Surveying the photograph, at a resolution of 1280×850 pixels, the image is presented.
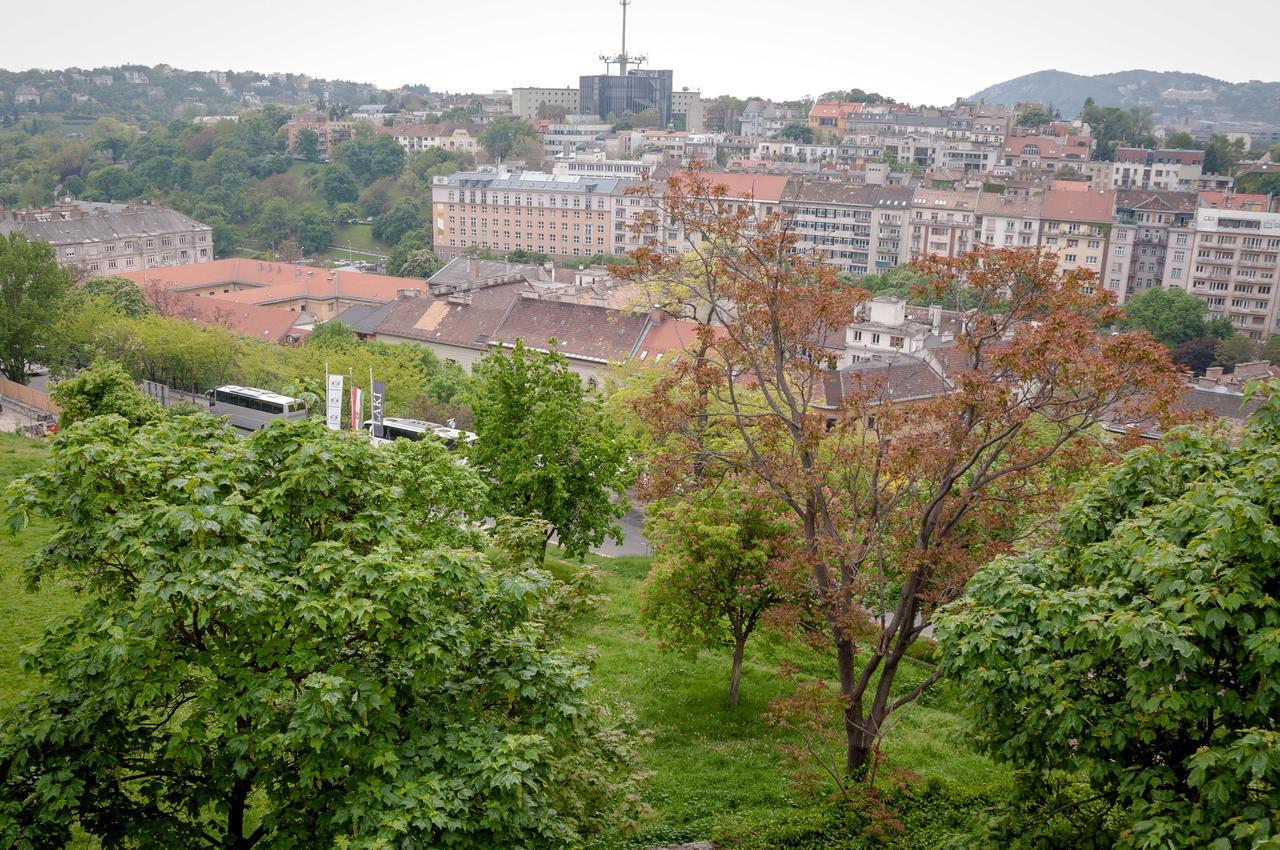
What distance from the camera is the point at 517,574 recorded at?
39.7 feet

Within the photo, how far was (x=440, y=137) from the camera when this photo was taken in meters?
192

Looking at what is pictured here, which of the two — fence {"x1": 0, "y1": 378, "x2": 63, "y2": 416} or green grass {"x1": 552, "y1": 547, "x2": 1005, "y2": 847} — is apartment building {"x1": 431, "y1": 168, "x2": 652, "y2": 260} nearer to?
fence {"x1": 0, "y1": 378, "x2": 63, "y2": 416}

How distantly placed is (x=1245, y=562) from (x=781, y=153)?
174127 mm

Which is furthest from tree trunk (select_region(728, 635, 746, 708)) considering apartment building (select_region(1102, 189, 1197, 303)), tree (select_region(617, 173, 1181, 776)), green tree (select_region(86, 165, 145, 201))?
green tree (select_region(86, 165, 145, 201))

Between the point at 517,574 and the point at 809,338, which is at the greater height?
the point at 809,338

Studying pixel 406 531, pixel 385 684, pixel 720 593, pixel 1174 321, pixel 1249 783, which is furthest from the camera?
→ pixel 1174 321

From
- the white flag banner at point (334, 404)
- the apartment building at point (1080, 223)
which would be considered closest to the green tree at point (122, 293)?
the white flag banner at point (334, 404)

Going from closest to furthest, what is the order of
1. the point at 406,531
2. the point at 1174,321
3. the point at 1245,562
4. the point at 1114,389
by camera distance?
1. the point at 1245,562
2. the point at 406,531
3. the point at 1114,389
4. the point at 1174,321

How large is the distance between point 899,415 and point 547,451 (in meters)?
10.4

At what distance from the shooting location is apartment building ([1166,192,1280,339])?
93562 millimetres

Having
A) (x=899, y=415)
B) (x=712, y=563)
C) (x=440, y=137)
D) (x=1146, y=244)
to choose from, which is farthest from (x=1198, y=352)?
(x=440, y=137)

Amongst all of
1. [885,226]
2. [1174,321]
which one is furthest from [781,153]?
[1174,321]

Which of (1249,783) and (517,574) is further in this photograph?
(517,574)

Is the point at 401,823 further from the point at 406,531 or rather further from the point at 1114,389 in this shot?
the point at 1114,389
